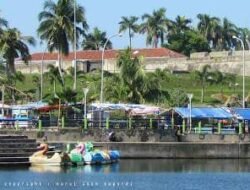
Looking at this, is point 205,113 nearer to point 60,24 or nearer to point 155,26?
point 60,24

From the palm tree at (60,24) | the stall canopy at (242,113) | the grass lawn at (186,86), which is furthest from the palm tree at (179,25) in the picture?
the stall canopy at (242,113)

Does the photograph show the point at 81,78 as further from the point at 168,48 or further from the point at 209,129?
the point at 209,129

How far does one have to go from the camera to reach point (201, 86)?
116938 millimetres

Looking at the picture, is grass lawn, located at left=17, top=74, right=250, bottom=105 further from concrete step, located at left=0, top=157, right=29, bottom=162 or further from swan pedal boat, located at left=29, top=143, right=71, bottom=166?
concrete step, located at left=0, top=157, right=29, bottom=162

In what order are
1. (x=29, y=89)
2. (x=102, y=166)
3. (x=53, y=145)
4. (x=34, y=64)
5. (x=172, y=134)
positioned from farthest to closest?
(x=34, y=64) → (x=29, y=89) → (x=172, y=134) → (x=53, y=145) → (x=102, y=166)

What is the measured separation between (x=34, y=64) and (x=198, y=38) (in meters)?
26.7

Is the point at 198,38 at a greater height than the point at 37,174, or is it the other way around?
the point at 198,38

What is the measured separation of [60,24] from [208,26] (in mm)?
57436

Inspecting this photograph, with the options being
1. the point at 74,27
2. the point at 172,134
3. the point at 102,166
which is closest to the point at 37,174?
the point at 102,166

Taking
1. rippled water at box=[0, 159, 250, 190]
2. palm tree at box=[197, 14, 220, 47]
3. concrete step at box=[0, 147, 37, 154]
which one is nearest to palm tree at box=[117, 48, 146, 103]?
rippled water at box=[0, 159, 250, 190]

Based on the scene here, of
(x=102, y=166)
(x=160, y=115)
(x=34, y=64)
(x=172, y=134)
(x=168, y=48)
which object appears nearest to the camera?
(x=102, y=166)

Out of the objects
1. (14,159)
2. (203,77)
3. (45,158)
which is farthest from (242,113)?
(203,77)

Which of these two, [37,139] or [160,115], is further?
[160,115]

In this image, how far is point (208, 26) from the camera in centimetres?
15062
